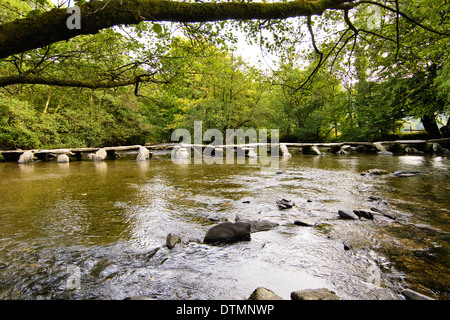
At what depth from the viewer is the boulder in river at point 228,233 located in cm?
263

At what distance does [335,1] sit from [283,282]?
179 inches

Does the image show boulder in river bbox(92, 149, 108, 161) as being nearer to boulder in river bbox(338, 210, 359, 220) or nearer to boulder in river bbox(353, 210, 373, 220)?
boulder in river bbox(338, 210, 359, 220)

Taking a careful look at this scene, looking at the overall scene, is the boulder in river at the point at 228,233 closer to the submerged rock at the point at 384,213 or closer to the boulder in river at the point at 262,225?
the boulder in river at the point at 262,225

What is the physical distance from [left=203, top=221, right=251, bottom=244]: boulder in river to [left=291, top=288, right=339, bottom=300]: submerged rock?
1.12 m

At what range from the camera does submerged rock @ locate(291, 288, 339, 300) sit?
1521mm

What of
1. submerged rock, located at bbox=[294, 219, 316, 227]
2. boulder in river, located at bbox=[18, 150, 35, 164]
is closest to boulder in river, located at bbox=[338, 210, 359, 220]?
submerged rock, located at bbox=[294, 219, 316, 227]

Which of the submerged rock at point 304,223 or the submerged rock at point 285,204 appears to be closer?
the submerged rock at point 304,223

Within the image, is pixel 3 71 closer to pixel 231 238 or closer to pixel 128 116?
pixel 231 238

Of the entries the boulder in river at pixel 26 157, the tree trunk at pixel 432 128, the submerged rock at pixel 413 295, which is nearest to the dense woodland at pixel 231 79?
the tree trunk at pixel 432 128

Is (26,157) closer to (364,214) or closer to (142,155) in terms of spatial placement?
(142,155)

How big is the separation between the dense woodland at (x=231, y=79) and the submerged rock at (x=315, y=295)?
3.43 m

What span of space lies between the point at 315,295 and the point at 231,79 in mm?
19567

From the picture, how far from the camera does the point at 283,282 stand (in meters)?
1.84
